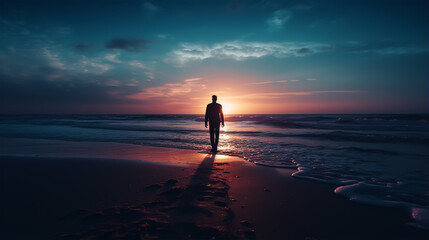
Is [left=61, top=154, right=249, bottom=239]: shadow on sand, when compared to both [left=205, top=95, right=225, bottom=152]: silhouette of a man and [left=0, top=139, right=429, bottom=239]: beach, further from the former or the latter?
[left=205, top=95, right=225, bottom=152]: silhouette of a man

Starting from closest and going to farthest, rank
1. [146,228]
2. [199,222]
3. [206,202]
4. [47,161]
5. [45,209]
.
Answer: [146,228], [199,222], [45,209], [206,202], [47,161]

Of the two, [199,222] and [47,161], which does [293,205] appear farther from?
[47,161]

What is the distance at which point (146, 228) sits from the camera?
2316 millimetres

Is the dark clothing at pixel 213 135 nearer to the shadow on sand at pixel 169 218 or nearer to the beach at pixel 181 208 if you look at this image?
the beach at pixel 181 208

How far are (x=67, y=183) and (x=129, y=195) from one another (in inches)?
60.4

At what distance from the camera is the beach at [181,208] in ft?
7.76

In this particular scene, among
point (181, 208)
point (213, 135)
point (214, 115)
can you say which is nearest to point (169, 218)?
point (181, 208)

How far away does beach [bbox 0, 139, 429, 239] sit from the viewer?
2.37 m

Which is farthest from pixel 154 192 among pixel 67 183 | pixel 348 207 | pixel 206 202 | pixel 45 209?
pixel 348 207

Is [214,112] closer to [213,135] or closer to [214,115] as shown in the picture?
[214,115]

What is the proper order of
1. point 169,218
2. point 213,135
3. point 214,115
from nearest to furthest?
point 169,218
point 213,135
point 214,115

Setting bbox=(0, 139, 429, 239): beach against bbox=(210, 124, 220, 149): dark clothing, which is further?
bbox=(210, 124, 220, 149): dark clothing

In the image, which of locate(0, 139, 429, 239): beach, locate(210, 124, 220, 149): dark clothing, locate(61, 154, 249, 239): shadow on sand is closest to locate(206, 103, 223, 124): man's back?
locate(210, 124, 220, 149): dark clothing

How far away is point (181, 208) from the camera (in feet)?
9.43
